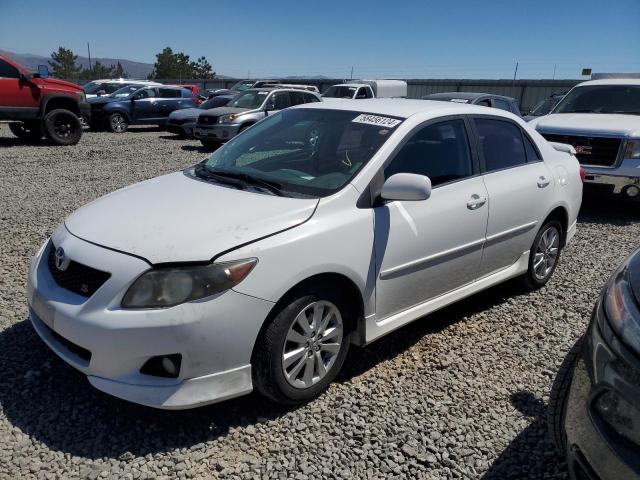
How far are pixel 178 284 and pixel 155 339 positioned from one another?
268 millimetres

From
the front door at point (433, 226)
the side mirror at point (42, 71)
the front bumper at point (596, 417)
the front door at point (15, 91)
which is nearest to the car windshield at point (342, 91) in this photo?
the side mirror at point (42, 71)

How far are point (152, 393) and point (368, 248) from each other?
135 cm

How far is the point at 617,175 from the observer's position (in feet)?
23.2

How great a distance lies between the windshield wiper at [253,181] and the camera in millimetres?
3075

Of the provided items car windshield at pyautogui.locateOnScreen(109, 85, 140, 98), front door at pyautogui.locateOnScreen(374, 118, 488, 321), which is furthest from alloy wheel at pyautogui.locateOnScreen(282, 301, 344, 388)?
car windshield at pyautogui.locateOnScreen(109, 85, 140, 98)

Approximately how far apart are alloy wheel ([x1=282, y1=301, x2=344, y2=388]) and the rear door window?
70.7 inches

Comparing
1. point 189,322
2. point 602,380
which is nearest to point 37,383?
point 189,322

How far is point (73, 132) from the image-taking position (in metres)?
13.3

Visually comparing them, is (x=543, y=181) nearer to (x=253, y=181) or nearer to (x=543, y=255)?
(x=543, y=255)

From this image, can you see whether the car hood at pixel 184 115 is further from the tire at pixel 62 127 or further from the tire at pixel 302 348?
Result: the tire at pixel 302 348

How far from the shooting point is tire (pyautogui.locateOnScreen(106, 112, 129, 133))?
659 inches

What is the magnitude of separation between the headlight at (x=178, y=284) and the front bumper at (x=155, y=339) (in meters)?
0.04

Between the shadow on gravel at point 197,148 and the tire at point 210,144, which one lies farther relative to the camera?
the tire at point 210,144

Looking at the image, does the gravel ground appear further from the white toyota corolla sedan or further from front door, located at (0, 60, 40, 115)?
front door, located at (0, 60, 40, 115)
